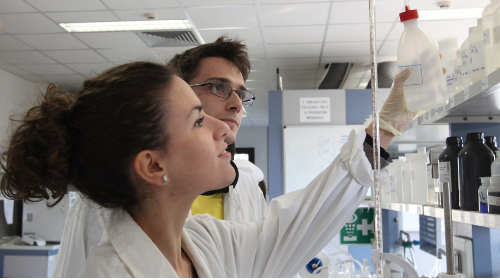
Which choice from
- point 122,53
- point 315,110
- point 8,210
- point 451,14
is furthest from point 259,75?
point 8,210

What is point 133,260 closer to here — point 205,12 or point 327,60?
point 205,12

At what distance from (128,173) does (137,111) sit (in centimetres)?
14

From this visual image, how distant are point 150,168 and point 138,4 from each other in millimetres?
3143

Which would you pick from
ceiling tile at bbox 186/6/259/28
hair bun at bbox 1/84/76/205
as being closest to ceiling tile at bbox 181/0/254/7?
ceiling tile at bbox 186/6/259/28

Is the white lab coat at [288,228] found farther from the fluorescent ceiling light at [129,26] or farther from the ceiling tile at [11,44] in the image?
the ceiling tile at [11,44]

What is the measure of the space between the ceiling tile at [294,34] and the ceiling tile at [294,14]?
130mm

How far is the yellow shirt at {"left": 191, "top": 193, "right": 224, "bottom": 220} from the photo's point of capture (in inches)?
69.4

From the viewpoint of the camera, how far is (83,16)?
13.2 ft

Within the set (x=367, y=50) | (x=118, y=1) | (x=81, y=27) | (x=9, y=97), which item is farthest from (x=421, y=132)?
(x=9, y=97)

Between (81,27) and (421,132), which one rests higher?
(81,27)

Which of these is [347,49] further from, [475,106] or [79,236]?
[79,236]

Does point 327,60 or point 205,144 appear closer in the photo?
point 205,144

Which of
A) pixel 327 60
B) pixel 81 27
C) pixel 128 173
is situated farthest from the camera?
pixel 327 60

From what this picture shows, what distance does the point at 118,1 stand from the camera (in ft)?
12.3
